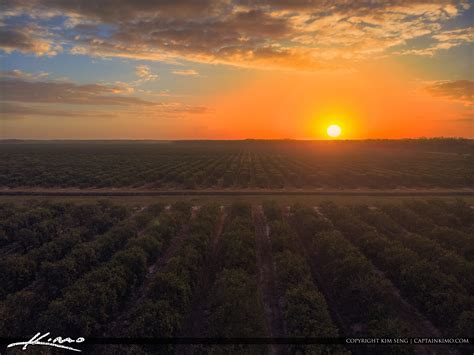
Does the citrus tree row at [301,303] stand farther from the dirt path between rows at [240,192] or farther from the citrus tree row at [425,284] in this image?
the dirt path between rows at [240,192]

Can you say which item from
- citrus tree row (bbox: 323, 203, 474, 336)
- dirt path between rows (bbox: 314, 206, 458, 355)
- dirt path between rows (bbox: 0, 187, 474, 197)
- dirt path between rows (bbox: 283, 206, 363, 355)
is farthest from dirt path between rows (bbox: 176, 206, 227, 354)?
dirt path between rows (bbox: 0, 187, 474, 197)

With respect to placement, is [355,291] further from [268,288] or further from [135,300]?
[135,300]

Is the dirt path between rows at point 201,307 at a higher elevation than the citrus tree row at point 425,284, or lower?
lower

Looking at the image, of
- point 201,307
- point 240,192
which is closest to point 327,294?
point 201,307
